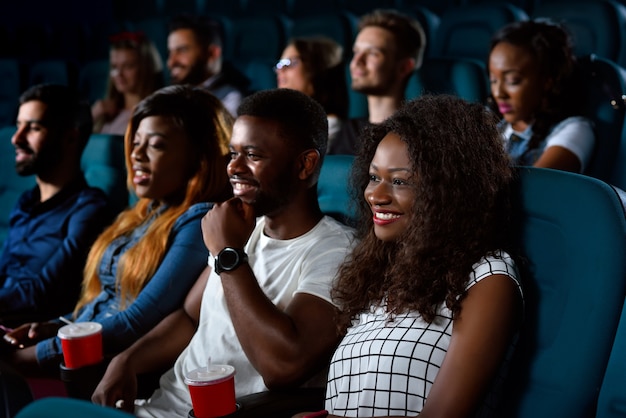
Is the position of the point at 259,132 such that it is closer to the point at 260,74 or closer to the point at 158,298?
the point at 158,298

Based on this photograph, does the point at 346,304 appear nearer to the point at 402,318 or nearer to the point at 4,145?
the point at 402,318

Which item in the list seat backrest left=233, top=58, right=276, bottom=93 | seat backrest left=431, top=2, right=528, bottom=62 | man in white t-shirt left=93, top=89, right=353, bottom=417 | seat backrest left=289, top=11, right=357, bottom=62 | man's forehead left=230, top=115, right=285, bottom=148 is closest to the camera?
man in white t-shirt left=93, top=89, right=353, bottom=417

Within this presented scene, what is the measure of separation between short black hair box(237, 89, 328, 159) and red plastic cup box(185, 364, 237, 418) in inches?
16.5

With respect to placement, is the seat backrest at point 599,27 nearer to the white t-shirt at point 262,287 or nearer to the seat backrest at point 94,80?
the white t-shirt at point 262,287

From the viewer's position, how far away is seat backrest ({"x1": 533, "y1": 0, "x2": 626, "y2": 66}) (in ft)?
8.29

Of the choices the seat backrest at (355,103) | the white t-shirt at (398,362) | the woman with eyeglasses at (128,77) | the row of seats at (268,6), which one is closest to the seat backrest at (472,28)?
the row of seats at (268,6)

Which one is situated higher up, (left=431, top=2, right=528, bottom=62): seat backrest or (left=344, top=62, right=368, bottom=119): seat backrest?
(left=431, top=2, right=528, bottom=62): seat backrest

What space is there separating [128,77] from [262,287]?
7.24ft

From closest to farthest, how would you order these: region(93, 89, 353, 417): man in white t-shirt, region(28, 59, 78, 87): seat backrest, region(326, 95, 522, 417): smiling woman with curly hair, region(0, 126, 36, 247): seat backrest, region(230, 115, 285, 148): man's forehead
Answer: region(326, 95, 522, 417): smiling woman with curly hair < region(93, 89, 353, 417): man in white t-shirt < region(230, 115, 285, 148): man's forehead < region(0, 126, 36, 247): seat backrest < region(28, 59, 78, 87): seat backrest

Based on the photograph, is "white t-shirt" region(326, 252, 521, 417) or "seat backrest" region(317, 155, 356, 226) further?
"seat backrest" region(317, 155, 356, 226)

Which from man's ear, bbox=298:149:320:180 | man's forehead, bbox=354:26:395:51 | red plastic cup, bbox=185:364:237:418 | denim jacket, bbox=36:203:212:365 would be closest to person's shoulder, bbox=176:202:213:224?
denim jacket, bbox=36:203:212:365

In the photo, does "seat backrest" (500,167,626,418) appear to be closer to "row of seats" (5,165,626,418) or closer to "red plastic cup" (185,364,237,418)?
"row of seats" (5,165,626,418)

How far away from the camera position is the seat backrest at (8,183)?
2131mm

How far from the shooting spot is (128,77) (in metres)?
3.21
